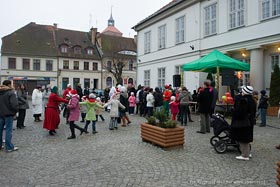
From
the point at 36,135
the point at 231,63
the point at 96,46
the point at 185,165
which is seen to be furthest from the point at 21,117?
the point at 96,46

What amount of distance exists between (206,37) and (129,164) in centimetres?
1545

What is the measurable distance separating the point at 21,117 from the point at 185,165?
7979mm

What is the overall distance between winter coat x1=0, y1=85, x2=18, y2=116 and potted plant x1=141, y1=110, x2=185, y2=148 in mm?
3852

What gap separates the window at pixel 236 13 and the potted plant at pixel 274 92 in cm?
411

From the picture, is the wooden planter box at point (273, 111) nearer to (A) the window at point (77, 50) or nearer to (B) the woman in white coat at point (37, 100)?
(B) the woman in white coat at point (37, 100)

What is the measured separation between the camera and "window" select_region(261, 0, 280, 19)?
14.3m

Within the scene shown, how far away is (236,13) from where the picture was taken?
16.9 m

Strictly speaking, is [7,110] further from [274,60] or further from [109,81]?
[109,81]

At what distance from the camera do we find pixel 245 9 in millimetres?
16172

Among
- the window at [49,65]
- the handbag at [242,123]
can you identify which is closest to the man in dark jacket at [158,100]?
the handbag at [242,123]

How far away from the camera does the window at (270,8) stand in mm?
14344

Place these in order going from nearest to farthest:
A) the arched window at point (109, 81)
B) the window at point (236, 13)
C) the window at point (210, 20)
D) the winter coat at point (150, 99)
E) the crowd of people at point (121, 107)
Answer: the crowd of people at point (121, 107) < the winter coat at point (150, 99) < the window at point (236, 13) < the window at point (210, 20) < the arched window at point (109, 81)

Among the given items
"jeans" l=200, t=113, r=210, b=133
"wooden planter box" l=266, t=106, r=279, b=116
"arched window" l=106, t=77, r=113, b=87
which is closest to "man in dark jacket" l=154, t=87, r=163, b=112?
"jeans" l=200, t=113, r=210, b=133

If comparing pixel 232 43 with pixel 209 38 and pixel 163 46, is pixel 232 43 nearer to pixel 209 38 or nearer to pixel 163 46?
pixel 209 38
